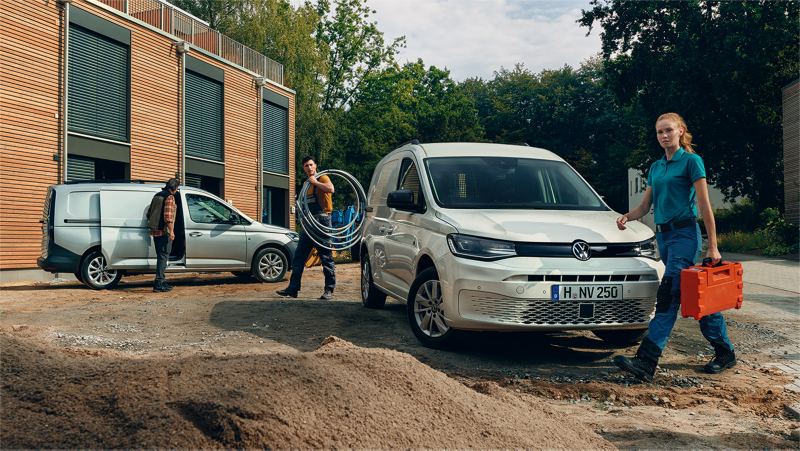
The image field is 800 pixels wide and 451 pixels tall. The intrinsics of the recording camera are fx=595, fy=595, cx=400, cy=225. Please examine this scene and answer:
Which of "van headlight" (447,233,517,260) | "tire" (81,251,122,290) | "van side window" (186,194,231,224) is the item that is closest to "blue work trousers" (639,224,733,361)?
"van headlight" (447,233,517,260)

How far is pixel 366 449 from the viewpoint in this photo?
2676 millimetres

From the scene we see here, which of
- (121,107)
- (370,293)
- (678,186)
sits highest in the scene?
(121,107)

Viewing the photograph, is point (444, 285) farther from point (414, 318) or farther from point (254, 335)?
point (254, 335)

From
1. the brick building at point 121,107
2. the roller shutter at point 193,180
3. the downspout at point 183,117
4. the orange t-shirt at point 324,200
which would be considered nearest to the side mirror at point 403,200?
the orange t-shirt at point 324,200

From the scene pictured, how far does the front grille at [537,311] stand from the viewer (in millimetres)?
4957

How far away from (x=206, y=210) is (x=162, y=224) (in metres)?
1.23

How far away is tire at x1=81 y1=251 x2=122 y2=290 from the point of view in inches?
429

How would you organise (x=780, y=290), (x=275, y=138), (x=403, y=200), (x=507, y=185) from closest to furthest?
(x=403, y=200) < (x=507, y=185) < (x=780, y=290) < (x=275, y=138)

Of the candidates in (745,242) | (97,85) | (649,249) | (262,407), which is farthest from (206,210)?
(745,242)

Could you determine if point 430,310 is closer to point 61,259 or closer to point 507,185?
point 507,185

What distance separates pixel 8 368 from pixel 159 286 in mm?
7730


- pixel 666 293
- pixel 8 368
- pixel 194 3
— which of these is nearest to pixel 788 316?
pixel 666 293

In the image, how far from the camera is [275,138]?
91.4ft

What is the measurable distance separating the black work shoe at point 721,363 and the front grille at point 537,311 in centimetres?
84
